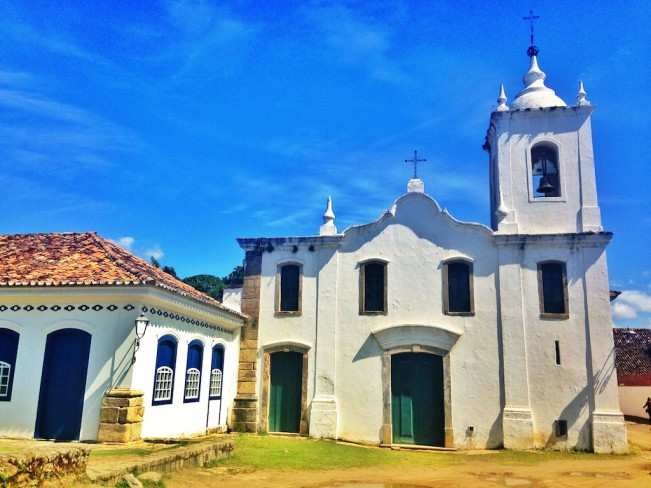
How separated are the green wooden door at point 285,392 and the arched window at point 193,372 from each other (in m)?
2.69

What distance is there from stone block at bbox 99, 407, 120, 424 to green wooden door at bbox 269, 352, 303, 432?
5.71 metres

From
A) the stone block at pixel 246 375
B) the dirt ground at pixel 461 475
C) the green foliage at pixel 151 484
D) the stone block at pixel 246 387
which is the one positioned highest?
the stone block at pixel 246 375

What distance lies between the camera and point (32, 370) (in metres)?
12.2

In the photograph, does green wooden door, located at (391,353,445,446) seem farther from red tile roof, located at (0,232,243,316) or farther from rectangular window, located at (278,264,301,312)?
red tile roof, located at (0,232,243,316)

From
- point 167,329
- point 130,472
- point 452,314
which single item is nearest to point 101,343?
point 167,329

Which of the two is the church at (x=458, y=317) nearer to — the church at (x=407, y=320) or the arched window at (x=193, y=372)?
the church at (x=407, y=320)

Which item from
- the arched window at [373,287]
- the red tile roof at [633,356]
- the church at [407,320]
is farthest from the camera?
the red tile roof at [633,356]

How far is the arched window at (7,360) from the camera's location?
1217cm

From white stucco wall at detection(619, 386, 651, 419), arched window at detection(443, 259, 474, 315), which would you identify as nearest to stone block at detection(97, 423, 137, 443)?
arched window at detection(443, 259, 474, 315)

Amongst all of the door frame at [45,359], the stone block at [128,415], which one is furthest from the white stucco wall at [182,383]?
the door frame at [45,359]

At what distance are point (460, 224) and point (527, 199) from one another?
208 centimetres

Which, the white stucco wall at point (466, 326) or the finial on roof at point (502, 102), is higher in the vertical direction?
the finial on roof at point (502, 102)

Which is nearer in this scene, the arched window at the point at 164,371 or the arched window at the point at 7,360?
the arched window at the point at 7,360

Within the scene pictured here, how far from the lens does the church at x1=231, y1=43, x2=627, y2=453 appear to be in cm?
1482
